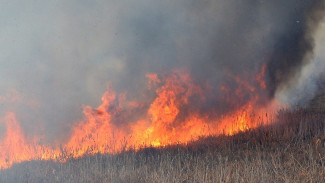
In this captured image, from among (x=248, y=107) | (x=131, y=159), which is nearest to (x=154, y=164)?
(x=131, y=159)

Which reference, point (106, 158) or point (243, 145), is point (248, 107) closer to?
point (243, 145)

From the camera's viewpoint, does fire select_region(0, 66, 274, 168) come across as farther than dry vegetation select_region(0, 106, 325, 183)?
Yes

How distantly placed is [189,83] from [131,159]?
22.1 feet

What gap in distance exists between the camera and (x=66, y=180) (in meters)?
9.31

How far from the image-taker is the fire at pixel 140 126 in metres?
13.7

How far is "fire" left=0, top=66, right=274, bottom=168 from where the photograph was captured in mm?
13711

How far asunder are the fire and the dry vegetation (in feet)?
4.18

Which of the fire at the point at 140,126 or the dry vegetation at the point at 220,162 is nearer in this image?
the dry vegetation at the point at 220,162

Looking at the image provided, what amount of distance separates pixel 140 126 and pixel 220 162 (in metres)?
6.47

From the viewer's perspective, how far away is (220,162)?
959 centimetres

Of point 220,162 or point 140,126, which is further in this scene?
point 140,126

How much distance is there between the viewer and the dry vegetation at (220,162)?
27.9ft

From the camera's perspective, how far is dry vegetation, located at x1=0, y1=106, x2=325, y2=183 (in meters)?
8.51

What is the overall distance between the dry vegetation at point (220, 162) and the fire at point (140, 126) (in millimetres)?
1273
